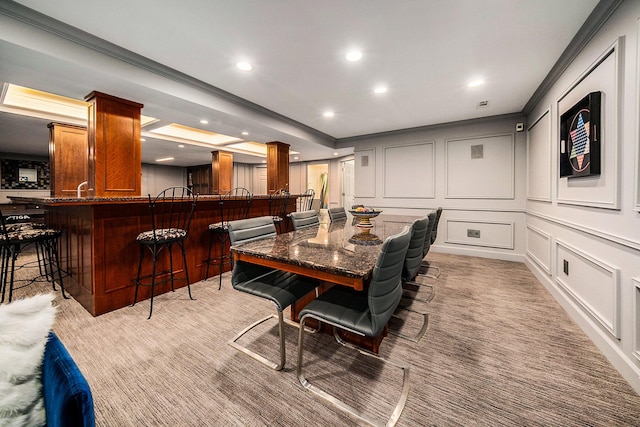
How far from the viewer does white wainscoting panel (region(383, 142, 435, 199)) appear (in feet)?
16.5

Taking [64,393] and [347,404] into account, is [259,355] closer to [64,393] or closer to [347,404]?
[347,404]

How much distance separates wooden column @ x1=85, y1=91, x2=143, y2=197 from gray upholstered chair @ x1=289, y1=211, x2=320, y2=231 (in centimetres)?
205

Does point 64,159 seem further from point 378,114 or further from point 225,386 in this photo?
point 378,114

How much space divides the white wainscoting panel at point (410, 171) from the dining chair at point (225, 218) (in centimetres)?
319

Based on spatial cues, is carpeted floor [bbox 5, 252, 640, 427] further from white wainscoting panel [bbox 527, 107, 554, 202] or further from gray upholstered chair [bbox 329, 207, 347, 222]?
white wainscoting panel [bbox 527, 107, 554, 202]

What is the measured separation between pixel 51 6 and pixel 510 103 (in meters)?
5.22

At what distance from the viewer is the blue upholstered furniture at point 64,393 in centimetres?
49

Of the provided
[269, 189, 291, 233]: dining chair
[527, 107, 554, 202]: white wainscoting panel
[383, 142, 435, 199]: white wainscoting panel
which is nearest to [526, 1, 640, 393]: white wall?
[527, 107, 554, 202]: white wainscoting panel

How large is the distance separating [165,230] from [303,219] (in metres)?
1.42

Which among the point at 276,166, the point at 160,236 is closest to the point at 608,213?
the point at 160,236

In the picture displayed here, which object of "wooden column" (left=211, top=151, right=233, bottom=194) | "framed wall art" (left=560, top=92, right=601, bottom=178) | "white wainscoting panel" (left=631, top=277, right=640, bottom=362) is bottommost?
"white wainscoting panel" (left=631, top=277, right=640, bottom=362)

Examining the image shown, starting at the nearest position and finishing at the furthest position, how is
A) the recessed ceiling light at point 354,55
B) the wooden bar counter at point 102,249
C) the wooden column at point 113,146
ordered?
the wooden bar counter at point 102,249
the recessed ceiling light at point 354,55
the wooden column at point 113,146

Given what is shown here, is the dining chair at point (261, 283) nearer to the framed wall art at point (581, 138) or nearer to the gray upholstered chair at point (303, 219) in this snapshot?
the gray upholstered chair at point (303, 219)

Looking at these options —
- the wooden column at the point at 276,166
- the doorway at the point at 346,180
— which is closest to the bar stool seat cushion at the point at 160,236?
the wooden column at the point at 276,166
